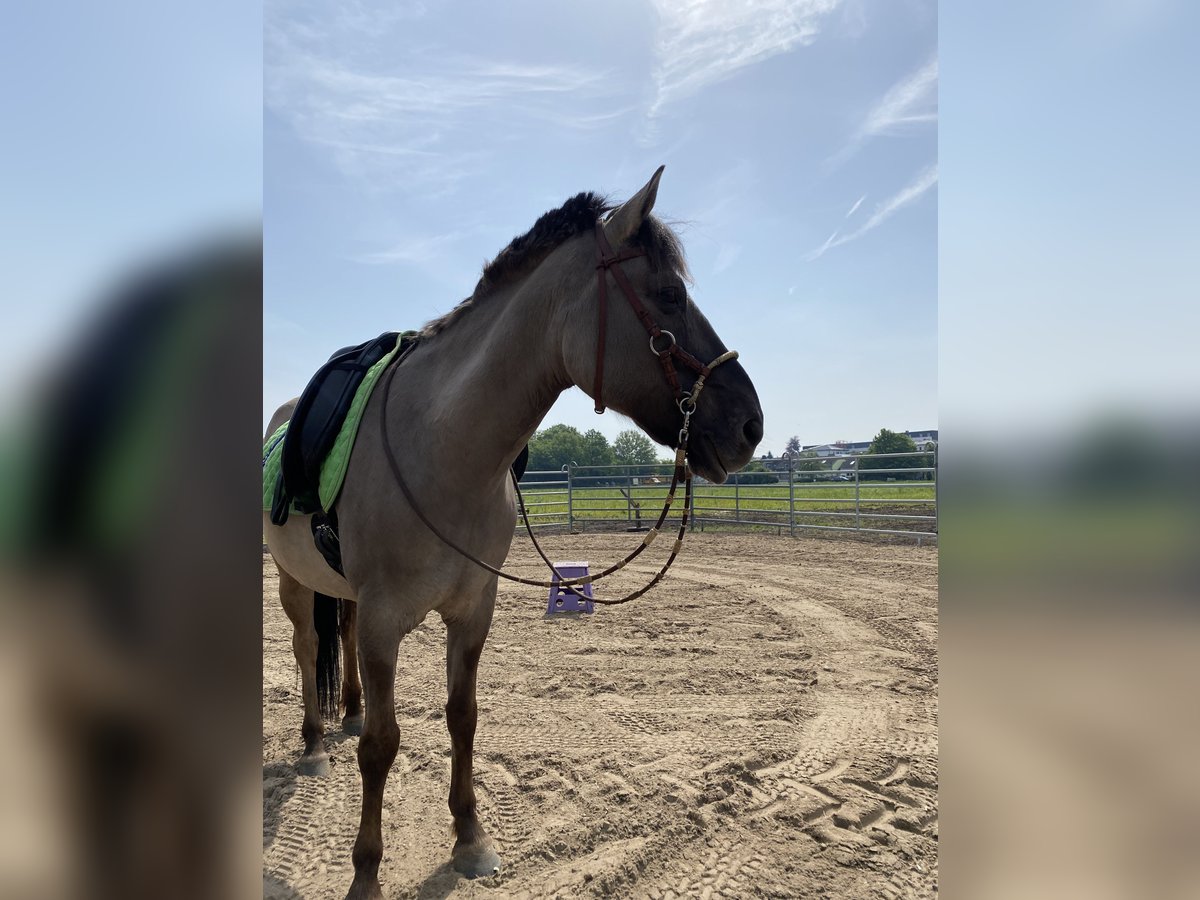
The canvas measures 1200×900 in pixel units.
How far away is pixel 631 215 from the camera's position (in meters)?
1.93

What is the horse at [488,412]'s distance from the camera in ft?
6.27

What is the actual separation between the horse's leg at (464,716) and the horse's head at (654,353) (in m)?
1.09

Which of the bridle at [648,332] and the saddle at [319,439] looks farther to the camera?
the saddle at [319,439]

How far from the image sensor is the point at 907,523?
1242cm

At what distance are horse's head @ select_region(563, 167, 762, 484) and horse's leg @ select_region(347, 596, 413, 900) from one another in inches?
40.4

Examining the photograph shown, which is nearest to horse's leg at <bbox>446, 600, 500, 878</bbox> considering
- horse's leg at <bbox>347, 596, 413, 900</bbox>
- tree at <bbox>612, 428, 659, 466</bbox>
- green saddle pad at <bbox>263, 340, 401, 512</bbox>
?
horse's leg at <bbox>347, 596, 413, 900</bbox>

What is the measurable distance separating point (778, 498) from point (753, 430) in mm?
11755

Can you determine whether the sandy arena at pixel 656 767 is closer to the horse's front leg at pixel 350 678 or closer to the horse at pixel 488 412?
the horse's front leg at pixel 350 678

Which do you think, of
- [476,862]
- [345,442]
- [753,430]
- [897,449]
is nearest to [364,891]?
[476,862]

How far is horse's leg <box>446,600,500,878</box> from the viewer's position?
2.40 m
